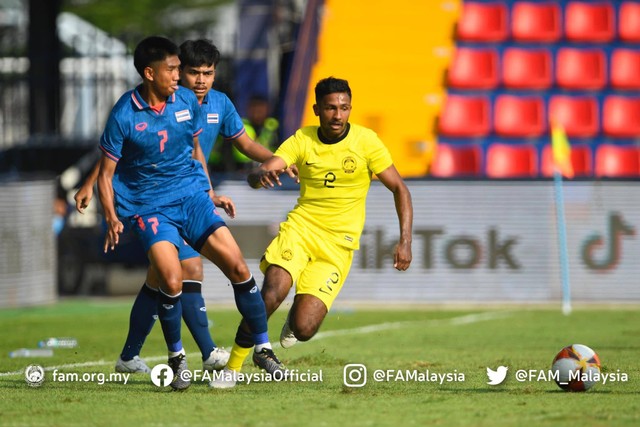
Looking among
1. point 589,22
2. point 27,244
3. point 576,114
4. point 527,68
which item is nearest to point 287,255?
point 27,244

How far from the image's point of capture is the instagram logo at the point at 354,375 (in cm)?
871

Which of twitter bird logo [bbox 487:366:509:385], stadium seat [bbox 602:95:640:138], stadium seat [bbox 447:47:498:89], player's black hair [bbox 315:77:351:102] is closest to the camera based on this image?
twitter bird logo [bbox 487:366:509:385]

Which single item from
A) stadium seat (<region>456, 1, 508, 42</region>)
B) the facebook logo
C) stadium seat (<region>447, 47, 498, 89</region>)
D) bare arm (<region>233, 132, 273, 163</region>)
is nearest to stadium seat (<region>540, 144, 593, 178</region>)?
stadium seat (<region>447, 47, 498, 89</region>)

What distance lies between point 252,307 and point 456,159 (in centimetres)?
1227

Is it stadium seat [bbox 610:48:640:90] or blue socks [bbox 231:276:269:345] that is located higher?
stadium seat [bbox 610:48:640:90]

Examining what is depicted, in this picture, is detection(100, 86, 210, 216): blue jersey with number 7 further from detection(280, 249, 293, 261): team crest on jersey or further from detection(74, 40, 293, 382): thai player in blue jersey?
detection(280, 249, 293, 261): team crest on jersey

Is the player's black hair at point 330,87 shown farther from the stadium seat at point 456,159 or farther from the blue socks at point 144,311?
the stadium seat at point 456,159

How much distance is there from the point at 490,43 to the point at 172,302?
1448 cm

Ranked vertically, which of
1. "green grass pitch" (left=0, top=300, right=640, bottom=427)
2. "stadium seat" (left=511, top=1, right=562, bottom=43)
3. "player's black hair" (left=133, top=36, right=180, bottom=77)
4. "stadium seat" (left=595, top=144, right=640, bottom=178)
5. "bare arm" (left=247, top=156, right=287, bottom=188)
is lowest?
"green grass pitch" (left=0, top=300, right=640, bottom=427)

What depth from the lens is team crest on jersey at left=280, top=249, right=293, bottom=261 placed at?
9.43 metres

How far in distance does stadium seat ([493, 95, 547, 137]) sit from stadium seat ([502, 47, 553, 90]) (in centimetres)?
27

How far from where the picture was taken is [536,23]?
22.2 metres

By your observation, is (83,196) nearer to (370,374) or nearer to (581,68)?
(370,374)

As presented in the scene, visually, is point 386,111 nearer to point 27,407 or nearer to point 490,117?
point 490,117
